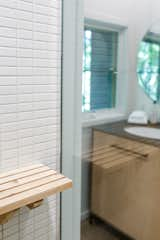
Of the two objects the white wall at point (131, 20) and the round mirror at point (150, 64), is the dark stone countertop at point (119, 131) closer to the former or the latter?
the white wall at point (131, 20)

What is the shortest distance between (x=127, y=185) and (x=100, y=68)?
0.81 m

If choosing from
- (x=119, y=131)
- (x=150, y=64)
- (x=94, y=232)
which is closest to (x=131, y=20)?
(x=150, y=64)

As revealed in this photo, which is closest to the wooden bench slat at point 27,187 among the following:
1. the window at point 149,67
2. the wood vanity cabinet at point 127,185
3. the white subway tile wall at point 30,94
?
the white subway tile wall at point 30,94

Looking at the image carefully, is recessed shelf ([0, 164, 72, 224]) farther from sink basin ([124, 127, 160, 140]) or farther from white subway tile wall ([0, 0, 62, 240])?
sink basin ([124, 127, 160, 140])

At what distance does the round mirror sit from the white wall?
5 centimetres

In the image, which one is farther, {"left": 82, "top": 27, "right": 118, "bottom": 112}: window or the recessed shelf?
{"left": 82, "top": 27, "right": 118, "bottom": 112}: window

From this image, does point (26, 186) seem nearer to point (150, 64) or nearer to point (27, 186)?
point (27, 186)

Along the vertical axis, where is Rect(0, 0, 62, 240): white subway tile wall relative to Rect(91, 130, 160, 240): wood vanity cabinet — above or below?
above

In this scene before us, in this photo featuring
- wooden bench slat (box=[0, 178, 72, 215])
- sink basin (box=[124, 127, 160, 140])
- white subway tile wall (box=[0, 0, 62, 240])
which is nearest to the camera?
wooden bench slat (box=[0, 178, 72, 215])

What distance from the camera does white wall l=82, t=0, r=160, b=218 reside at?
59.7 inches

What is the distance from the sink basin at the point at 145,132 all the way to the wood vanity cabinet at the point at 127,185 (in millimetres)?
125

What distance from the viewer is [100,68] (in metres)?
1.71

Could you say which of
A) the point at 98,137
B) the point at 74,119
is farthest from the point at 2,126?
the point at 98,137

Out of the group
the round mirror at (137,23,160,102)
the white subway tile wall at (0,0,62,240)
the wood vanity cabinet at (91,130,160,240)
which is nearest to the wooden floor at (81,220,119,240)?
the wood vanity cabinet at (91,130,160,240)
